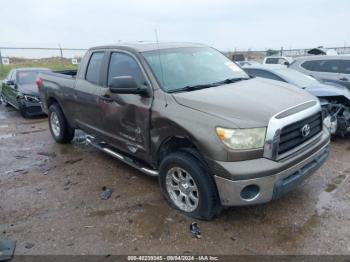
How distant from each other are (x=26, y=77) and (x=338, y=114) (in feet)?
30.6

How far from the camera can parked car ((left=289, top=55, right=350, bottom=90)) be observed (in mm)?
8773

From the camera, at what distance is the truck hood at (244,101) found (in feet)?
10.5

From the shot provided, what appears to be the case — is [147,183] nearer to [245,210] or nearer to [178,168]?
[178,168]

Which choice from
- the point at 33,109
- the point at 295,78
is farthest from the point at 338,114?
the point at 33,109

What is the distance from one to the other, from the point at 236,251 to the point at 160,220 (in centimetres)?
96

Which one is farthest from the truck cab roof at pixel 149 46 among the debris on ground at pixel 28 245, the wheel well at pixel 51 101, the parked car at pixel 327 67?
the parked car at pixel 327 67

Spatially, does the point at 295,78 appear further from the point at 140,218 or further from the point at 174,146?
the point at 140,218

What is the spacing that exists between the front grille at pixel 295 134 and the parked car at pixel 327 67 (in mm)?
5560

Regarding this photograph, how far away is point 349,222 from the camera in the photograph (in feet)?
11.8

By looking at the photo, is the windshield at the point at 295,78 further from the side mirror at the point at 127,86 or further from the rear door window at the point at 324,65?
the side mirror at the point at 127,86

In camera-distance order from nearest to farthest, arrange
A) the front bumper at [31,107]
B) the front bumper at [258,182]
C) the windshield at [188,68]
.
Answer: the front bumper at [258,182], the windshield at [188,68], the front bumper at [31,107]

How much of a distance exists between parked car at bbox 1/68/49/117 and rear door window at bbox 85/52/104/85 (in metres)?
5.34

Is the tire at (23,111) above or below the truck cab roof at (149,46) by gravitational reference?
below

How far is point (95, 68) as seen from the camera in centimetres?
511
